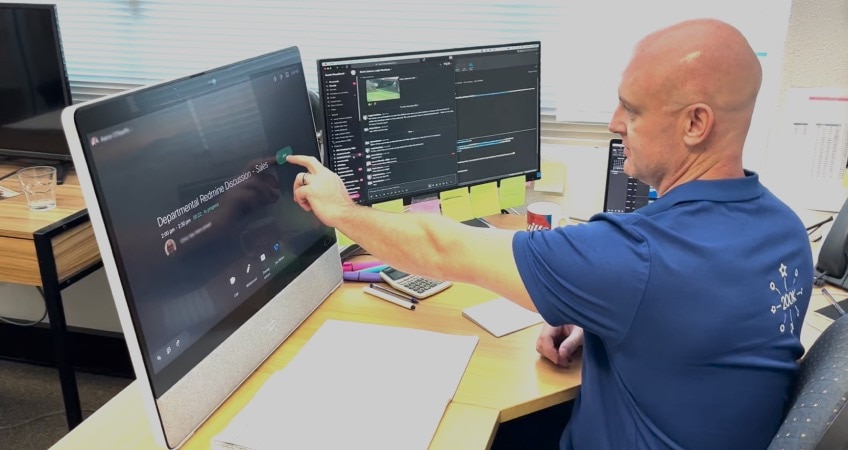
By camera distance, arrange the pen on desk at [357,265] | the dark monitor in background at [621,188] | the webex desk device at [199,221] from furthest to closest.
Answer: the dark monitor in background at [621,188]
the pen on desk at [357,265]
the webex desk device at [199,221]

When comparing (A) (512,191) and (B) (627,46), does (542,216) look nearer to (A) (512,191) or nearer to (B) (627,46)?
(A) (512,191)

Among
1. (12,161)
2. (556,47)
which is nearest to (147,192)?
(556,47)

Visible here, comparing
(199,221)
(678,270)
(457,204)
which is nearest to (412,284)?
(457,204)

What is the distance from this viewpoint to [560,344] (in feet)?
4.34

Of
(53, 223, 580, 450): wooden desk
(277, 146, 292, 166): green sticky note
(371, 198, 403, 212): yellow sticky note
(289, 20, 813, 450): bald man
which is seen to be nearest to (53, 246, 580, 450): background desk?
(53, 223, 580, 450): wooden desk

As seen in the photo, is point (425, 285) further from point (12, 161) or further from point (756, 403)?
point (12, 161)

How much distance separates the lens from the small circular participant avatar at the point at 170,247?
3.38 ft

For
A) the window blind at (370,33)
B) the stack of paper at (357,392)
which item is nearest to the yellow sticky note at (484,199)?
the window blind at (370,33)

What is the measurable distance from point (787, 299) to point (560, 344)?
413mm

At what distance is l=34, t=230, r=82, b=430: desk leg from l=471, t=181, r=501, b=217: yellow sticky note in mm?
1162

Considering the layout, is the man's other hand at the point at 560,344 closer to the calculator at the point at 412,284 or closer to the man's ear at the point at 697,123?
the calculator at the point at 412,284

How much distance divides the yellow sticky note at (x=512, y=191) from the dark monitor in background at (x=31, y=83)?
4.71 feet

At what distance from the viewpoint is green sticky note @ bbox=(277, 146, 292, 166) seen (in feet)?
4.32

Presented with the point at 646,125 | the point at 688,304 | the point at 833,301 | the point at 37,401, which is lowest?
the point at 37,401
